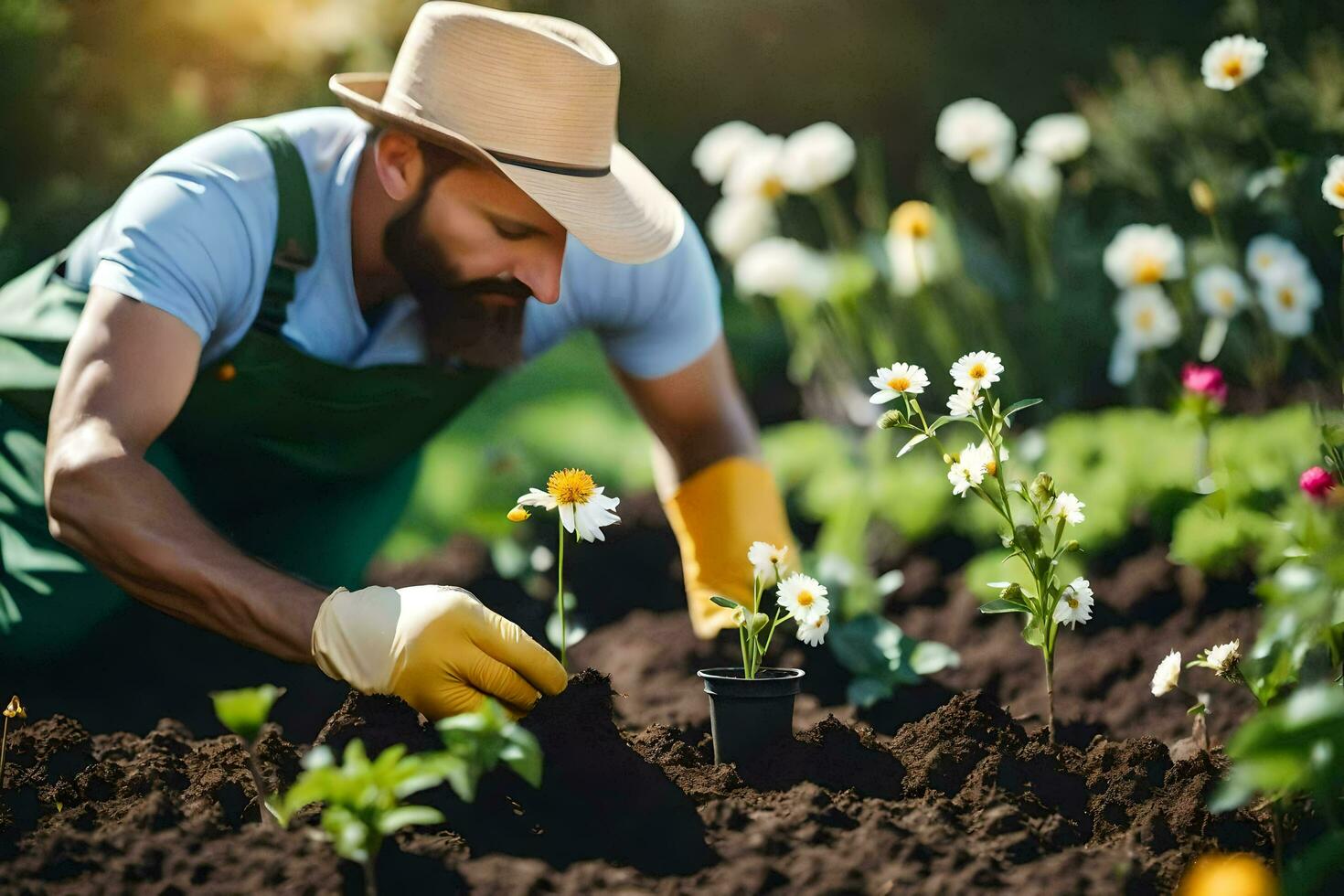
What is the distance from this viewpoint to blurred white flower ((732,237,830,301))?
3721mm

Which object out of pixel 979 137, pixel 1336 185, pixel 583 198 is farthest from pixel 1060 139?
pixel 583 198

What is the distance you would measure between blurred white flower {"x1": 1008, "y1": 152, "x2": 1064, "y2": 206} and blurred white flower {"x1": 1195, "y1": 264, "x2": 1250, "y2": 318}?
0.69 meters

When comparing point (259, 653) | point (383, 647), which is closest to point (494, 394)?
point (259, 653)

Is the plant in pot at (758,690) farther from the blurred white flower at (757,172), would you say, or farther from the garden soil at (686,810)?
the blurred white flower at (757,172)

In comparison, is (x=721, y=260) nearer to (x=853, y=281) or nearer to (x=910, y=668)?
(x=853, y=281)

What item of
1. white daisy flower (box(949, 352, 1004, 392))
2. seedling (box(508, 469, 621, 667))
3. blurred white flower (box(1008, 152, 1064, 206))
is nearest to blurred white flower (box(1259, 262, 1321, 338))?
blurred white flower (box(1008, 152, 1064, 206))

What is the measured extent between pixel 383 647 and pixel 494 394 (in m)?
3.35

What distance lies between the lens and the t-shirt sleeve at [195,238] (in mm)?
1861

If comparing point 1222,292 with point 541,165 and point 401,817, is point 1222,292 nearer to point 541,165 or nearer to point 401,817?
point 541,165

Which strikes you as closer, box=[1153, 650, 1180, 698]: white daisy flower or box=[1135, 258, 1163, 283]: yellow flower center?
box=[1153, 650, 1180, 698]: white daisy flower

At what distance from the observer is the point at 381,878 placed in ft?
4.33

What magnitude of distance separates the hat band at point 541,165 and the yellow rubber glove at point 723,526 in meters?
0.75

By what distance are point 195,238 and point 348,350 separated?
0.44 metres

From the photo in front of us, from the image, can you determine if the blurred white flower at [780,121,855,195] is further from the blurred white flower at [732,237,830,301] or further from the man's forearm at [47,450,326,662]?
the man's forearm at [47,450,326,662]
